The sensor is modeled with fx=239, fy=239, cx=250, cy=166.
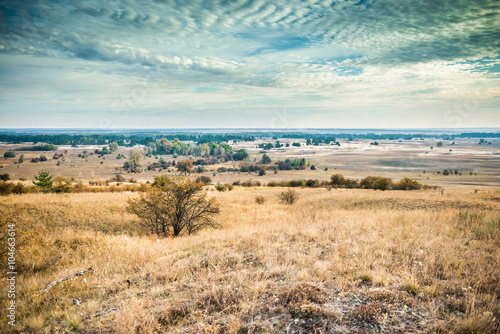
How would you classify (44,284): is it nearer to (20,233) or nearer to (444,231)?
(20,233)

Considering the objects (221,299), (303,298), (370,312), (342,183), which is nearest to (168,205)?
(221,299)

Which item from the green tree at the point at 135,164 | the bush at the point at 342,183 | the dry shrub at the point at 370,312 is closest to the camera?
the dry shrub at the point at 370,312

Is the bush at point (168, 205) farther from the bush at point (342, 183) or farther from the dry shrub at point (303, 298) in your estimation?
the bush at point (342, 183)

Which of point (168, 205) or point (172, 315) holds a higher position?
point (172, 315)

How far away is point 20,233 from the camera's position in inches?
423

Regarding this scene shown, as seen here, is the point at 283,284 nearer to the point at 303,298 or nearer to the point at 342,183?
the point at 303,298

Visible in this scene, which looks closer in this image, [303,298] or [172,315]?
[172,315]

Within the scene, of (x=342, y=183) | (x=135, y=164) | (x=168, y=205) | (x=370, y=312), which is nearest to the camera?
(x=370, y=312)

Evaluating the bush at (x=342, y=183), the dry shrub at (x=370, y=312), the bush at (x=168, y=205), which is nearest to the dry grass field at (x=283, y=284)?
the dry shrub at (x=370, y=312)

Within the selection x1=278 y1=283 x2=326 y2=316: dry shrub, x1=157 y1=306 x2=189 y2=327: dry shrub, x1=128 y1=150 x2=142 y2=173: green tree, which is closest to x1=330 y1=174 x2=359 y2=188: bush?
x1=278 y1=283 x2=326 y2=316: dry shrub

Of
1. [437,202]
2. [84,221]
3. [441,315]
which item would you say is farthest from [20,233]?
[437,202]

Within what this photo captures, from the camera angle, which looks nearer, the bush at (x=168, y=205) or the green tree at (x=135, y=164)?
the bush at (x=168, y=205)

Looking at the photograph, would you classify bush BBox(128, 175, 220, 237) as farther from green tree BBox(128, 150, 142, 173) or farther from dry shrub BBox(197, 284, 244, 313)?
green tree BBox(128, 150, 142, 173)

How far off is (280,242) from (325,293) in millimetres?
3620
